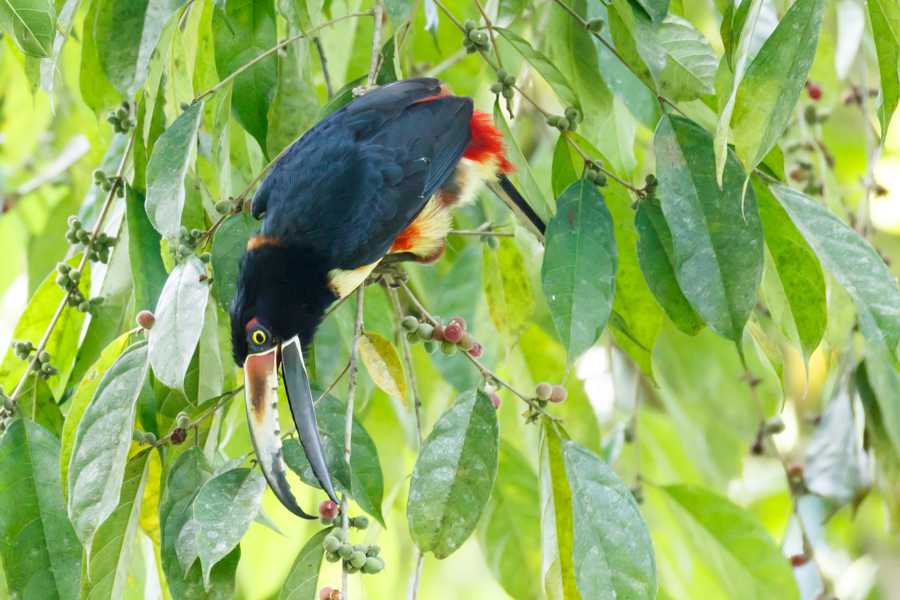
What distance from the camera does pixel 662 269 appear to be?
3.85ft

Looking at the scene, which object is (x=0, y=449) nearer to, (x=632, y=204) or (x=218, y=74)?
(x=218, y=74)

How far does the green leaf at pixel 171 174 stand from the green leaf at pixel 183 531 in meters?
0.31

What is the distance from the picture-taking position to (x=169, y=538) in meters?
1.02

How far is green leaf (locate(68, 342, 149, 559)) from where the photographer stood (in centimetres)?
98

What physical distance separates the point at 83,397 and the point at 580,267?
2.39 ft

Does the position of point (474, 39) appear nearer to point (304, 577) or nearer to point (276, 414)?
point (276, 414)

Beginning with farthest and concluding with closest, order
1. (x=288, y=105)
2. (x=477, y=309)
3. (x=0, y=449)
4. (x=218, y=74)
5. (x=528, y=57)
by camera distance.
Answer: (x=477, y=309)
(x=288, y=105)
(x=218, y=74)
(x=528, y=57)
(x=0, y=449)

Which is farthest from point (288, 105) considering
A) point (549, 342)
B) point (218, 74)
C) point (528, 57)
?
point (549, 342)

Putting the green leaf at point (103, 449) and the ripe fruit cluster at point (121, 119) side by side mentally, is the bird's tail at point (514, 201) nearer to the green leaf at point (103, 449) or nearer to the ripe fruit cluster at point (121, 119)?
the ripe fruit cluster at point (121, 119)

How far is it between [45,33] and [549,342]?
3.96ft

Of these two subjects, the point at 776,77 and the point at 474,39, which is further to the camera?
the point at 474,39

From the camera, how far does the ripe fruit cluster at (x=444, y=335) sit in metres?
1.32

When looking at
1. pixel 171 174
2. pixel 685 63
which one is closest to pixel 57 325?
pixel 171 174

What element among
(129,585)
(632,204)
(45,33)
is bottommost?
(129,585)
